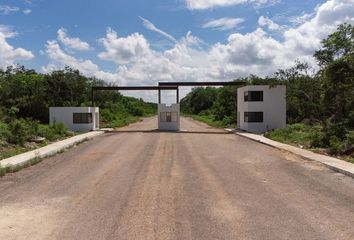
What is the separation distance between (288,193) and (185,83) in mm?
39126

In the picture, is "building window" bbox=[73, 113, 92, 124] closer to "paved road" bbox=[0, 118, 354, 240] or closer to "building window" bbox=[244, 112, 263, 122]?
"building window" bbox=[244, 112, 263, 122]

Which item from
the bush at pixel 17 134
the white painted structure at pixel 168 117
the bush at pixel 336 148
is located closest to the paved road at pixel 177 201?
the bush at pixel 336 148

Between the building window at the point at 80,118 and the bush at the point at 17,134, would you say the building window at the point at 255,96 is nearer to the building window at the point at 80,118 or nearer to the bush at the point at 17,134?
the building window at the point at 80,118

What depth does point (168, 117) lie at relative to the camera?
52.5 meters

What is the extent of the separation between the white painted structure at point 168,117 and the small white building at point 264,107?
28.3 ft

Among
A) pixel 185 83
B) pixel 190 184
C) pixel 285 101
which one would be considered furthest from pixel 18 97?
pixel 190 184

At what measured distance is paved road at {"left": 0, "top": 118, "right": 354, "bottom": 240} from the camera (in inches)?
325

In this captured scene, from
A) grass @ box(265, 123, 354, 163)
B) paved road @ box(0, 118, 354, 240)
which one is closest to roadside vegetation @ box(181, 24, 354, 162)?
grass @ box(265, 123, 354, 163)

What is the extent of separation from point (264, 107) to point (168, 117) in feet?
37.8

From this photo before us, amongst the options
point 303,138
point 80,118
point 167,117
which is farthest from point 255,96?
point 80,118

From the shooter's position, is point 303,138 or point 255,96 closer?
point 303,138

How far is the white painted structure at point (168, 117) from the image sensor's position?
52156 millimetres

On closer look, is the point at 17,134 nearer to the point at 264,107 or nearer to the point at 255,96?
the point at 255,96

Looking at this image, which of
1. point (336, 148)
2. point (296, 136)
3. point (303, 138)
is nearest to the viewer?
point (336, 148)
